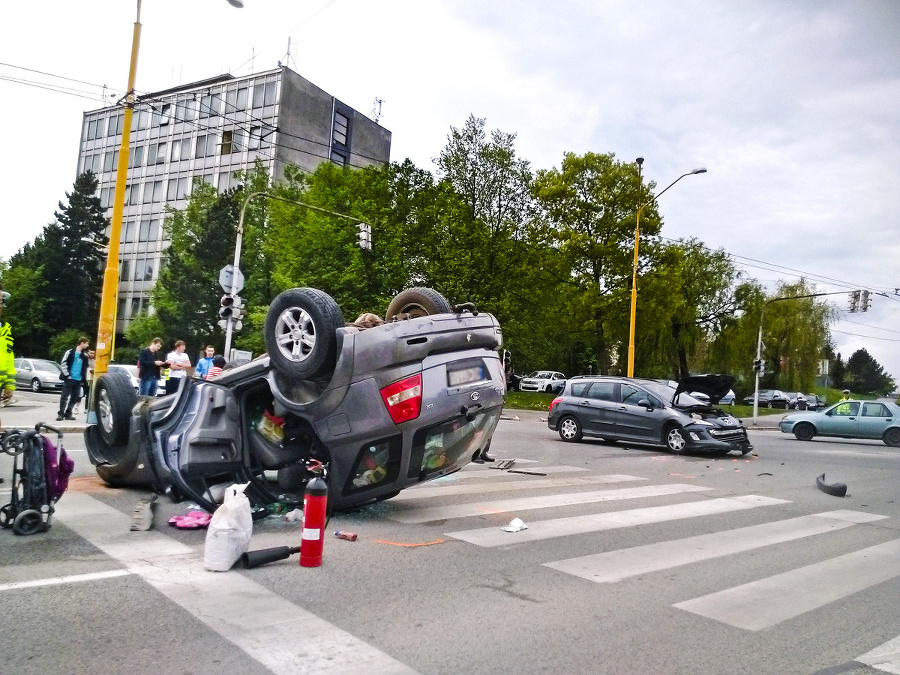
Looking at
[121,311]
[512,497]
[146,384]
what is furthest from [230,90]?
[512,497]

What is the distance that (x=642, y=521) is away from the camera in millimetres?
7465

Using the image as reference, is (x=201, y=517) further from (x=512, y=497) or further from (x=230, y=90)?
(x=230, y=90)

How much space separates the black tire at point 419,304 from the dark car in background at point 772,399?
55.0 m

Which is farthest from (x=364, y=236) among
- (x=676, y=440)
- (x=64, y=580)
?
(x=64, y=580)

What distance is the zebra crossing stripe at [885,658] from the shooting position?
12.5 feet

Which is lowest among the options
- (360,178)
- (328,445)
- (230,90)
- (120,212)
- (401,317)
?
(328,445)

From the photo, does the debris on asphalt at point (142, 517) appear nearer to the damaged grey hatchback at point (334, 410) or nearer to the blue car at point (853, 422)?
the damaged grey hatchback at point (334, 410)

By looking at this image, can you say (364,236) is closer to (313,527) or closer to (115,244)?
(115,244)

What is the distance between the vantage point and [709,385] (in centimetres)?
1404

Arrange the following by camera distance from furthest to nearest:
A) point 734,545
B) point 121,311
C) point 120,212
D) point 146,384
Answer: point 121,311, point 146,384, point 120,212, point 734,545

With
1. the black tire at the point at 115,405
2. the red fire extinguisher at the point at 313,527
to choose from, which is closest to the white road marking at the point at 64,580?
the red fire extinguisher at the point at 313,527

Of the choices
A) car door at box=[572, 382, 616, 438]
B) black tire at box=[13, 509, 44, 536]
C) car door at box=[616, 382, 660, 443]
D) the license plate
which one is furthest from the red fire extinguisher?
car door at box=[572, 382, 616, 438]

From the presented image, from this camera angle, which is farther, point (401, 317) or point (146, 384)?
point (146, 384)

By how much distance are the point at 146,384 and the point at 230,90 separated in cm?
4965
